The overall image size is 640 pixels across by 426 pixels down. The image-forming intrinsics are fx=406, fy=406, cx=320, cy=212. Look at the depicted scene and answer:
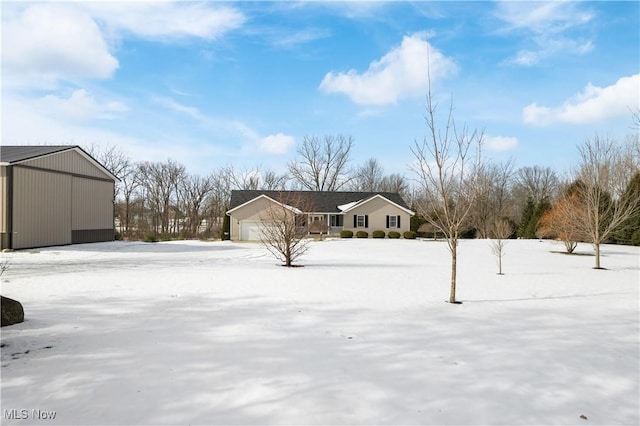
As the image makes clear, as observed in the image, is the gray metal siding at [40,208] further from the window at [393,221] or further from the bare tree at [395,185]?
the bare tree at [395,185]

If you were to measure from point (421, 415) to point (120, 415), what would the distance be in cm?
272

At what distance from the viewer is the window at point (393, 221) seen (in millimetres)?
41562

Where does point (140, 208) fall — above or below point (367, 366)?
above

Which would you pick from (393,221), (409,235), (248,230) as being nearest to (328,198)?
(393,221)

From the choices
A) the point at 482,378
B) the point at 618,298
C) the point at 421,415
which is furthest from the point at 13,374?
the point at 618,298

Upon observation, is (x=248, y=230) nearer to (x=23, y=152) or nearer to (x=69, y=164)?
(x=69, y=164)

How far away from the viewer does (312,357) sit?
5.16 metres

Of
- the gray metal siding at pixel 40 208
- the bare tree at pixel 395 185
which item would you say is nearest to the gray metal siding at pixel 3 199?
the gray metal siding at pixel 40 208

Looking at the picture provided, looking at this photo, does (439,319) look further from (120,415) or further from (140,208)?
(140,208)

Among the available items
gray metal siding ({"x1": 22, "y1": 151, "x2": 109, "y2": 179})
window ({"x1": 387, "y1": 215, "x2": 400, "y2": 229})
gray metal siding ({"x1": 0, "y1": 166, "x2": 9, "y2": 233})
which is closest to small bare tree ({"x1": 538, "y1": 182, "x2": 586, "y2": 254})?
window ({"x1": 387, "y1": 215, "x2": 400, "y2": 229})

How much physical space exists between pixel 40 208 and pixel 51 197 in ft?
3.20

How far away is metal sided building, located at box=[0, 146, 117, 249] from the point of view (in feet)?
66.7

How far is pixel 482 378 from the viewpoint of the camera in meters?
4.66

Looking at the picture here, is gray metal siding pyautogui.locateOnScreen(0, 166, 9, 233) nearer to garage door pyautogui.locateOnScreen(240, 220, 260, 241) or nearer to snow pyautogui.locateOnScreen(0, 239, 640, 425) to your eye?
snow pyautogui.locateOnScreen(0, 239, 640, 425)
